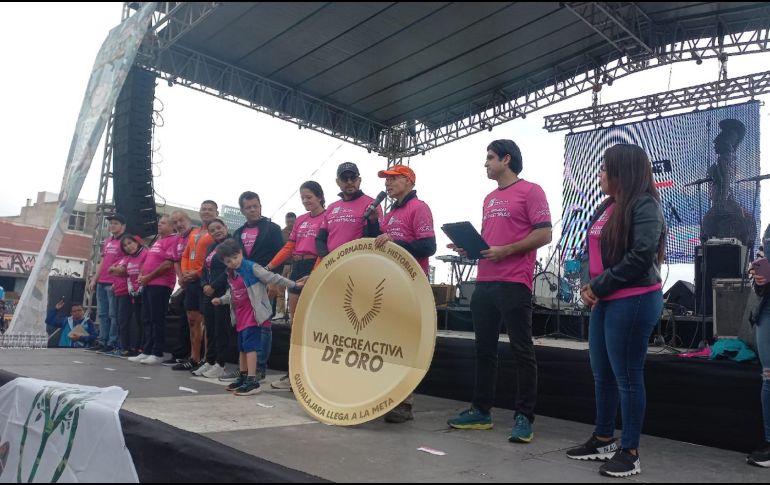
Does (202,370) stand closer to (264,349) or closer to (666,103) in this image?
(264,349)

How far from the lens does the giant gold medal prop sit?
2.72 meters

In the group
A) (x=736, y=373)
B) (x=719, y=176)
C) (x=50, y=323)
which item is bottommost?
(x=50, y=323)

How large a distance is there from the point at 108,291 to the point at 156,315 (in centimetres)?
113

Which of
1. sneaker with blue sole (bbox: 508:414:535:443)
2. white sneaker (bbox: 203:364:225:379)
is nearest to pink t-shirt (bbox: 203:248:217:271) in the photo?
white sneaker (bbox: 203:364:225:379)

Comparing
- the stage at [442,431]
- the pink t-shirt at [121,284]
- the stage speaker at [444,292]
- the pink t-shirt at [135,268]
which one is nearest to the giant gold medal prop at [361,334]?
the stage at [442,431]

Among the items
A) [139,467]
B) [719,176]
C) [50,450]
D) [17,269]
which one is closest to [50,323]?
[50,450]

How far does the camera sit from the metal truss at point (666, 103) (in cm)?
880

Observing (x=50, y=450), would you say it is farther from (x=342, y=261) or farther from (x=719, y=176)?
(x=719, y=176)

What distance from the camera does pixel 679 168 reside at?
30.8 ft

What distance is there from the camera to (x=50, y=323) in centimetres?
794

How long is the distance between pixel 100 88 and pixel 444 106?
5.73 m

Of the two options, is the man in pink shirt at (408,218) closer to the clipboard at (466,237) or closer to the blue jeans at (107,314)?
the clipboard at (466,237)

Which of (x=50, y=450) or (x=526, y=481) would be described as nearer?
(x=526, y=481)

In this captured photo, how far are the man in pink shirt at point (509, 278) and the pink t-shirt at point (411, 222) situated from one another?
1.18 feet
